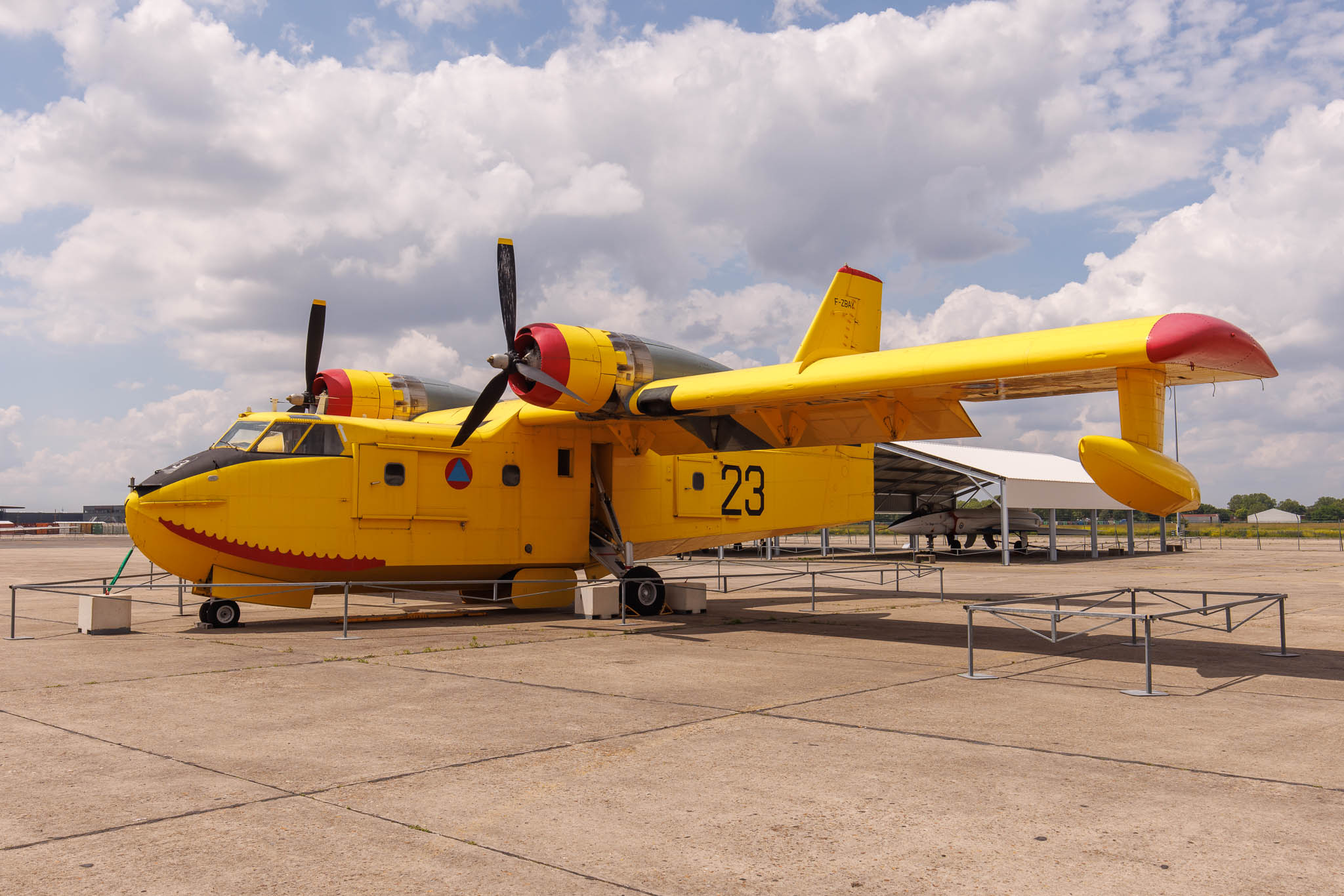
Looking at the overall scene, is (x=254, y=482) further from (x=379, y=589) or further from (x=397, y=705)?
(x=397, y=705)

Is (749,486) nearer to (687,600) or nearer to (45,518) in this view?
(687,600)

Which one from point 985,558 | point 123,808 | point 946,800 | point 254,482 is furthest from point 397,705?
point 985,558

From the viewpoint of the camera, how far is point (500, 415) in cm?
1739

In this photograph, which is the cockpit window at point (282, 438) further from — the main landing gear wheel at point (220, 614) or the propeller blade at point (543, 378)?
the propeller blade at point (543, 378)

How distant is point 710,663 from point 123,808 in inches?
274

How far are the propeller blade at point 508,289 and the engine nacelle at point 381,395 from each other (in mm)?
4643

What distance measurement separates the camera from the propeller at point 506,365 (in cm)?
1443

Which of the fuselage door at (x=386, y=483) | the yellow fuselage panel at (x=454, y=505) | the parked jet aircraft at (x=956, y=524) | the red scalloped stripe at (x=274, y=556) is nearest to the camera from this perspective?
the red scalloped stripe at (x=274, y=556)

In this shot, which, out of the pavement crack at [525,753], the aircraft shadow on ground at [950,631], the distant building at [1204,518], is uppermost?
the pavement crack at [525,753]

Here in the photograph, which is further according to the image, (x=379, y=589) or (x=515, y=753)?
(x=379, y=589)

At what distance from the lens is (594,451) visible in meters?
18.2

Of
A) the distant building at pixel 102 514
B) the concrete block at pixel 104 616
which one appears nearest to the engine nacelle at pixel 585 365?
the concrete block at pixel 104 616

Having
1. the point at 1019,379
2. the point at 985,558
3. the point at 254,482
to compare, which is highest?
the point at 1019,379

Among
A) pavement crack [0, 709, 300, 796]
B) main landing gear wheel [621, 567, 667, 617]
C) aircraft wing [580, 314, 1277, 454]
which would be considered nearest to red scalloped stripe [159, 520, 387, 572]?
aircraft wing [580, 314, 1277, 454]
